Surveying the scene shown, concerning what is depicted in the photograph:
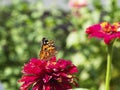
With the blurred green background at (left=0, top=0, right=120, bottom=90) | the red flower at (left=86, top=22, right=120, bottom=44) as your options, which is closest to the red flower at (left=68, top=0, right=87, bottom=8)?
the blurred green background at (left=0, top=0, right=120, bottom=90)

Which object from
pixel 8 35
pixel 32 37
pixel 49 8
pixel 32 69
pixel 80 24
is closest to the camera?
pixel 32 69

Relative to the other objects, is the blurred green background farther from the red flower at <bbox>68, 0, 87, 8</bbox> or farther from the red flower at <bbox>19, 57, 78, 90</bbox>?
the red flower at <bbox>19, 57, 78, 90</bbox>

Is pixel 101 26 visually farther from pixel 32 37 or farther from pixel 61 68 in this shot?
pixel 32 37

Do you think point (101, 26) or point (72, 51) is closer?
point (101, 26)

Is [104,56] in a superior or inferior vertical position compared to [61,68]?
superior

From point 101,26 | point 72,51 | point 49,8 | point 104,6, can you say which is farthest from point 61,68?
point 49,8

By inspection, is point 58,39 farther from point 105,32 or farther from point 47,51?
point 47,51

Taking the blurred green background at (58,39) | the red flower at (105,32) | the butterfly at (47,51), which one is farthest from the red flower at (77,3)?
the butterfly at (47,51)
